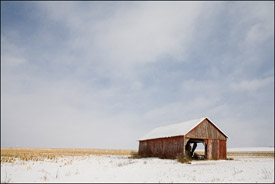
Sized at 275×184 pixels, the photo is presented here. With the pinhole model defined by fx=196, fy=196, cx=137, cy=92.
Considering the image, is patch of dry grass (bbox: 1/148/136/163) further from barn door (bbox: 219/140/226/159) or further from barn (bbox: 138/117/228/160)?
barn door (bbox: 219/140/226/159)

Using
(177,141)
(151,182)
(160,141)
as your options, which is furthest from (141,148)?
(151,182)

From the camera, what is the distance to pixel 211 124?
1172 inches

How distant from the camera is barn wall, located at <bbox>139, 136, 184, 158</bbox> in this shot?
87.2ft

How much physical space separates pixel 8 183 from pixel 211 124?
26760mm

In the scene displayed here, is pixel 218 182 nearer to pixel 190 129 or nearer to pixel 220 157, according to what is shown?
pixel 190 129

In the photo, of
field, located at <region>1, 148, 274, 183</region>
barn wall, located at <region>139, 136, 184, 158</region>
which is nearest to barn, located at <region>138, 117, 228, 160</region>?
barn wall, located at <region>139, 136, 184, 158</region>

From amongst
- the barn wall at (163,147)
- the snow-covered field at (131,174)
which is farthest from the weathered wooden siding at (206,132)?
the snow-covered field at (131,174)

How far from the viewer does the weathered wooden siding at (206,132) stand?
1078 inches

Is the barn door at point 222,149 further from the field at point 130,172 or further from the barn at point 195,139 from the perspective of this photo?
the field at point 130,172

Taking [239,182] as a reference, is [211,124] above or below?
above

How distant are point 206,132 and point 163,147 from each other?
6.74 meters

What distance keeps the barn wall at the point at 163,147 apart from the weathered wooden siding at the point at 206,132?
6.29 feet

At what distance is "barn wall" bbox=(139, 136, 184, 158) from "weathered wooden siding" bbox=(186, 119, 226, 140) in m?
1.92

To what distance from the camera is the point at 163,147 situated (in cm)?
2988
